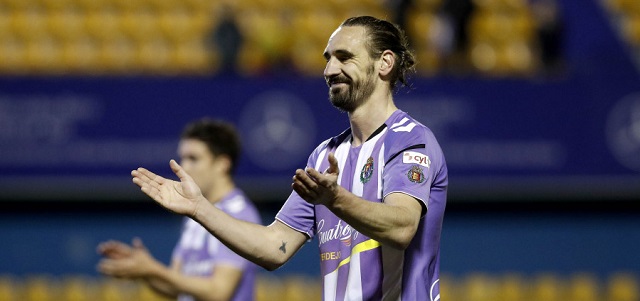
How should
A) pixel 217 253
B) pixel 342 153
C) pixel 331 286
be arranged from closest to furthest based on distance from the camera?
pixel 331 286, pixel 342 153, pixel 217 253

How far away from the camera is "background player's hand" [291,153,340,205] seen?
3.59m

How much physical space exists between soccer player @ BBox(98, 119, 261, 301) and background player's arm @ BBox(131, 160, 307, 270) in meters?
1.29

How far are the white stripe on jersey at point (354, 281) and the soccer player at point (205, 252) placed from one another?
1535 mm

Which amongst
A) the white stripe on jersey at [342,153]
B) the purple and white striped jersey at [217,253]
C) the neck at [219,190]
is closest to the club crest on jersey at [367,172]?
the white stripe on jersey at [342,153]

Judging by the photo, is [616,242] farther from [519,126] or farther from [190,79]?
[190,79]

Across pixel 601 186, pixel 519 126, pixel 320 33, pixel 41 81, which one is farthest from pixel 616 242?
pixel 41 81

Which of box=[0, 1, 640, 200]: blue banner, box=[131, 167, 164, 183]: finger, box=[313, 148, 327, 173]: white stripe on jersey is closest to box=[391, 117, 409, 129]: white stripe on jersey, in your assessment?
box=[313, 148, 327, 173]: white stripe on jersey

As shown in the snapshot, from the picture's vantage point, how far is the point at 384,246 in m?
4.16

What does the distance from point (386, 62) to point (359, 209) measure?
0.87m

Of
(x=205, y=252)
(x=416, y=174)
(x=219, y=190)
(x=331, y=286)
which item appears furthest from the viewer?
(x=219, y=190)

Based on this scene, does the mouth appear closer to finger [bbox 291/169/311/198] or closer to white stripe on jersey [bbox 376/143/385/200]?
white stripe on jersey [bbox 376/143/385/200]

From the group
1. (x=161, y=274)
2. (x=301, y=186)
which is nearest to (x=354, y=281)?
(x=301, y=186)

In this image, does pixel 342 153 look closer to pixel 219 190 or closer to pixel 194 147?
pixel 219 190

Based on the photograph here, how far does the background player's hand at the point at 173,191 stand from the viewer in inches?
159
